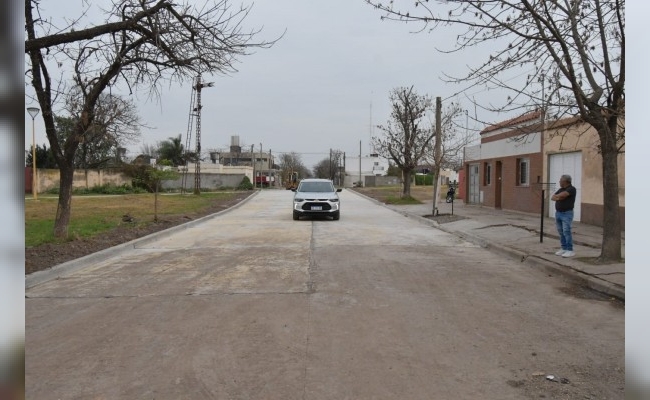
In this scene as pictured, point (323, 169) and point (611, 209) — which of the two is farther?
point (323, 169)

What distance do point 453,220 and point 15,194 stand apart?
18.2 metres

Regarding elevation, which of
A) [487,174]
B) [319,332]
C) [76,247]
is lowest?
[319,332]

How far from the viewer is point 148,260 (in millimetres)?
10523

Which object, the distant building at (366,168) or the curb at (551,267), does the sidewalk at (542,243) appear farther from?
Result: the distant building at (366,168)

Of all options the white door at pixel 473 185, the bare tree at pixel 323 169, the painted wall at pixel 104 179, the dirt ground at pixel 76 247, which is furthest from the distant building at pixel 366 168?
the dirt ground at pixel 76 247

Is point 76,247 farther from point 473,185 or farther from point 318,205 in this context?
point 473,185

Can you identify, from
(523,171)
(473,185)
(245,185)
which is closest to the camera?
(523,171)

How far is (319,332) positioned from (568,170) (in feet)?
48.7

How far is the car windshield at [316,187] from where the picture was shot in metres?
21.0

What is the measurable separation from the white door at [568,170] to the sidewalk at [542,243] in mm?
813

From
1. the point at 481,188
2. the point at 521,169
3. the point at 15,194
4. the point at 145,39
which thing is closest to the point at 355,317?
the point at 15,194

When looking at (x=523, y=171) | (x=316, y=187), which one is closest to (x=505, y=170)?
(x=523, y=171)

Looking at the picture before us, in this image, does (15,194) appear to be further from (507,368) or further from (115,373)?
(507,368)

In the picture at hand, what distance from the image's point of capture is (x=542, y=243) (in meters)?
11.9
